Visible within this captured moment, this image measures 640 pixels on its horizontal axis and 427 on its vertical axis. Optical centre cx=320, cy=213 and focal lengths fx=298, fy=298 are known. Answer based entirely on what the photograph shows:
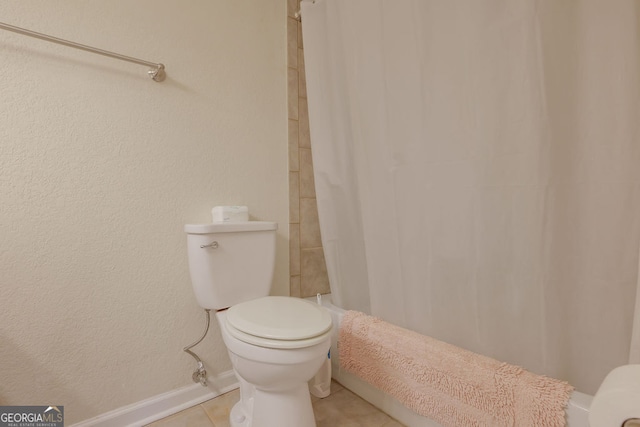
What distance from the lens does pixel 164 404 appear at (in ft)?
3.72

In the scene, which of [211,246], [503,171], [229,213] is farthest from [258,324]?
[503,171]

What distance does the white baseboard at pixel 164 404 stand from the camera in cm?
104

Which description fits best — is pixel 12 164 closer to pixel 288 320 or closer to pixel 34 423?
pixel 34 423

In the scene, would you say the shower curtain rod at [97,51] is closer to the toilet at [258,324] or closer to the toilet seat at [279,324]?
the toilet at [258,324]

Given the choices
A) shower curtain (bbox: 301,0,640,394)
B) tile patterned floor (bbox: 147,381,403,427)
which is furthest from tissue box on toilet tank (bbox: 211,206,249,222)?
tile patterned floor (bbox: 147,381,403,427)

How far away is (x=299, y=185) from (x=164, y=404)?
3.54 ft

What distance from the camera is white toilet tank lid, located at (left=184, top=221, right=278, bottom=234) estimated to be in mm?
1082

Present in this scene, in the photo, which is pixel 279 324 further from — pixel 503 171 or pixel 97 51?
pixel 97 51

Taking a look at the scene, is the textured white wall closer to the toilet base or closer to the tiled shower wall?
the tiled shower wall

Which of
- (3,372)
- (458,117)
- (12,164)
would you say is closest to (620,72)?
(458,117)

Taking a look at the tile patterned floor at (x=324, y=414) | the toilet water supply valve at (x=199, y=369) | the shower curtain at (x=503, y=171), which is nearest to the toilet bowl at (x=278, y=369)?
the tile patterned floor at (x=324, y=414)

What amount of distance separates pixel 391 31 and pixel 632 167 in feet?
2.57

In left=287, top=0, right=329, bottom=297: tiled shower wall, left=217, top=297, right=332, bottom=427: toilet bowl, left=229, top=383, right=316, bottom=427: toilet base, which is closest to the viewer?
left=217, top=297, right=332, bottom=427: toilet bowl

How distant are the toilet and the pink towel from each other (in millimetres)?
258
